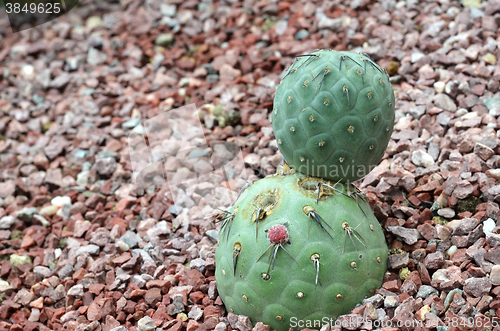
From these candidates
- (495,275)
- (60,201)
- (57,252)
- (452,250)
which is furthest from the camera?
(60,201)

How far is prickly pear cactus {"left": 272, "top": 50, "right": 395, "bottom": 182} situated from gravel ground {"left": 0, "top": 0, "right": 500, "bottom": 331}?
0.56 metres

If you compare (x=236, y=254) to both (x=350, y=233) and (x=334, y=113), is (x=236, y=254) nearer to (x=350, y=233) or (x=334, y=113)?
(x=350, y=233)

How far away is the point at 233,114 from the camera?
3982mm

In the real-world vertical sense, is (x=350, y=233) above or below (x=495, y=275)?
above

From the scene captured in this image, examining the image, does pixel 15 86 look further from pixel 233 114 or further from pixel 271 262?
pixel 271 262

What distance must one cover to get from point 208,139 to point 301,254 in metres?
1.85

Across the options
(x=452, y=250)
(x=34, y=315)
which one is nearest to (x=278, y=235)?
(x=452, y=250)

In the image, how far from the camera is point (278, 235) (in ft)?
7.32

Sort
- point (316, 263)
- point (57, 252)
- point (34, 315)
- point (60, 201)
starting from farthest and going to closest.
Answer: point (60, 201), point (57, 252), point (34, 315), point (316, 263)

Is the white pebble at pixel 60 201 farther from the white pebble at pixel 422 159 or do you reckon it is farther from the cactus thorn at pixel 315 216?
the white pebble at pixel 422 159

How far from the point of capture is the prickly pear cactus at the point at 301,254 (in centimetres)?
223

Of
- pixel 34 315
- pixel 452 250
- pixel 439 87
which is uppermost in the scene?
pixel 439 87

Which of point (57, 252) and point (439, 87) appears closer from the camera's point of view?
point (57, 252)

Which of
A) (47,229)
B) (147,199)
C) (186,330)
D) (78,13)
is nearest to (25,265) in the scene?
(47,229)
